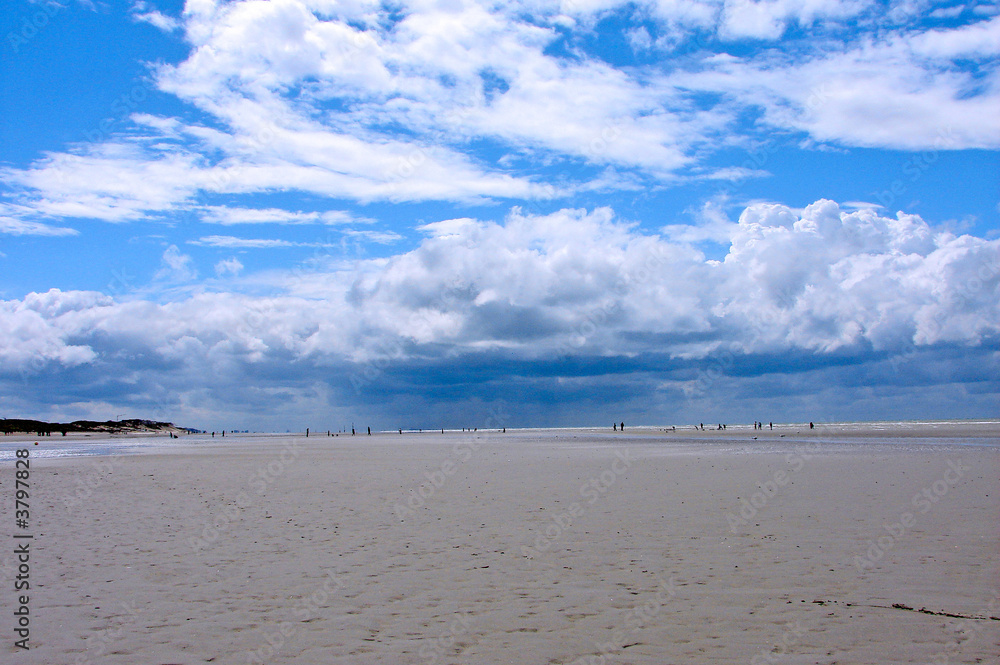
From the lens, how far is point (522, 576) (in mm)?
12242

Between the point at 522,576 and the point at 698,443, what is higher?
the point at 522,576

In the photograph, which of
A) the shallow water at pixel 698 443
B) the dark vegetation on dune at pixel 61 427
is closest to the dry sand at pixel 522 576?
the shallow water at pixel 698 443

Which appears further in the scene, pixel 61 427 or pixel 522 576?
pixel 61 427

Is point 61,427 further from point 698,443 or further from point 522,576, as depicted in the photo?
point 522,576

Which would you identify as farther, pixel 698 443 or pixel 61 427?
pixel 61 427

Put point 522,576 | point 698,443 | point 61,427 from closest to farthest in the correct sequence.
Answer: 1. point 522,576
2. point 698,443
3. point 61,427

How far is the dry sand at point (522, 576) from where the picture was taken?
28.6ft

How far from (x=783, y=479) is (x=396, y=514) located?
56.0 ft

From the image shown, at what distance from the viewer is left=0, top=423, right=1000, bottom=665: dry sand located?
8.72m

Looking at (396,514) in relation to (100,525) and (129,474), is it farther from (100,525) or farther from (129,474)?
(129,474)

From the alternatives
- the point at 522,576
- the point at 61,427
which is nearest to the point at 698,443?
the point at 522,576

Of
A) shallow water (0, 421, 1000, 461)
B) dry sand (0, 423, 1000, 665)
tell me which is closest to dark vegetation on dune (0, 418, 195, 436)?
shallow water (0, 421, 1000, 461)

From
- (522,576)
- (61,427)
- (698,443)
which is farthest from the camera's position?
(61,427)

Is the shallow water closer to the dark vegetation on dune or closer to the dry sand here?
the dry sand
